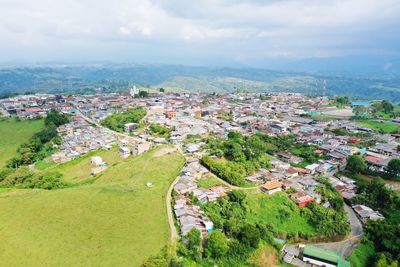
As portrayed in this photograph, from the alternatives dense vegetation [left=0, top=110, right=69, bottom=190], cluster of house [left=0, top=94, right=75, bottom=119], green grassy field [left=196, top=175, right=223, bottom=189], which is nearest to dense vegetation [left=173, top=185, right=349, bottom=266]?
green grassy field [left=196, top=175, right=223, bottom=189]

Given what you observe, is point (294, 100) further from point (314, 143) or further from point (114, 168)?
point (114, 168)

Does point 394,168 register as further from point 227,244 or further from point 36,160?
point 36,160

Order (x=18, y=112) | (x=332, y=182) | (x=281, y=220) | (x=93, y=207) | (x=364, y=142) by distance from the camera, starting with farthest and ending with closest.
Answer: (x=18, y=112), (x=364, y=142), (x=332, y=182), (x=281, y=220), (x=93, y=207)

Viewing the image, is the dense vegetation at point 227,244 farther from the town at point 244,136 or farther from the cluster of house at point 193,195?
the town at point 244,136

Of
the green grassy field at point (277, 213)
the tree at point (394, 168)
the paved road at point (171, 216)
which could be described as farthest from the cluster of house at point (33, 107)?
the tree at point (394, 168)

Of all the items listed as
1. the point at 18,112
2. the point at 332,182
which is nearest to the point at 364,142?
the point at 332,182
